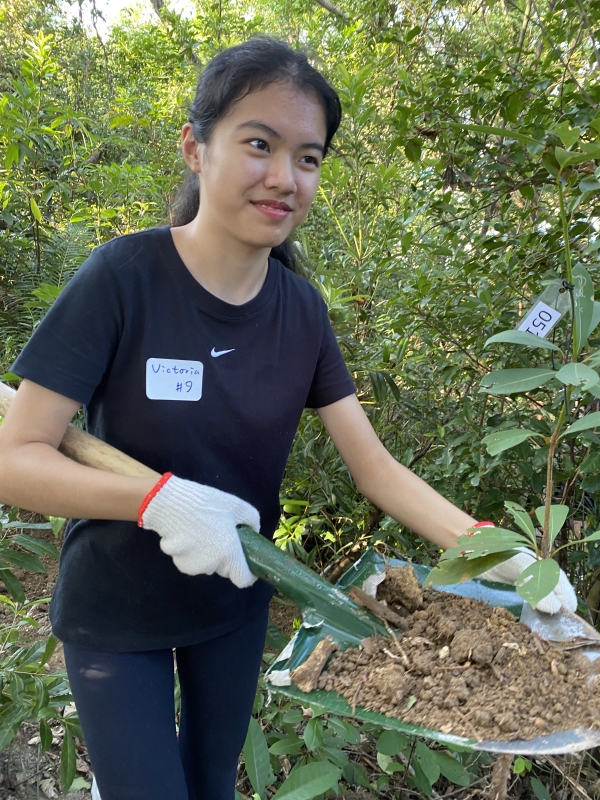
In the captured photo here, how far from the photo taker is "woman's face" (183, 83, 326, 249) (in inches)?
43.6

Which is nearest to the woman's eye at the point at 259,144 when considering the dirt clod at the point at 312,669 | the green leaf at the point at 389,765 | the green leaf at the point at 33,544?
the dirt clod at the point at 312,669

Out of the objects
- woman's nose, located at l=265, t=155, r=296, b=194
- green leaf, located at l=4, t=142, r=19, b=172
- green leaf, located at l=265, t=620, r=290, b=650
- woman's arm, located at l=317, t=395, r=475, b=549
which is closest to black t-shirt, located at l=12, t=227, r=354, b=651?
woman's arm, located at l=317, t=395, r=475, b=549

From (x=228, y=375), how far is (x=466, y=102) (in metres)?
1.26

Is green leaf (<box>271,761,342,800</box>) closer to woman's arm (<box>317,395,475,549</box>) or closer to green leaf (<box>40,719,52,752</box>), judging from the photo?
woman's arm (<box>317,395,475,549</box>)

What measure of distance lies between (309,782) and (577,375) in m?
0.91

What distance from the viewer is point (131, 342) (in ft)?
3.66

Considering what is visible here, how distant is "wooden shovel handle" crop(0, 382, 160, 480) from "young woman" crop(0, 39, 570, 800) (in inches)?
2.3

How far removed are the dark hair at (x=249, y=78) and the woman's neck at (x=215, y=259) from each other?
19 cm

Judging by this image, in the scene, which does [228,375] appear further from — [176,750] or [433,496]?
[176,750]

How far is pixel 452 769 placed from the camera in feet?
4.80

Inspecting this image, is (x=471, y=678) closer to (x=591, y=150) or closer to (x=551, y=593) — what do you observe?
(x=551, y=593)

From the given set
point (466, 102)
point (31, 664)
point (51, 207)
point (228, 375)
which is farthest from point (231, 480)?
point (51, 207)

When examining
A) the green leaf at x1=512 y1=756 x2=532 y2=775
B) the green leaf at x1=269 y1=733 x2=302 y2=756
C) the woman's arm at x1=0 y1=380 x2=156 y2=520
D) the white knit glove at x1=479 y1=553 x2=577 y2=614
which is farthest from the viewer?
the green leaf at x1=512 y1=756 x2=532 y2=775

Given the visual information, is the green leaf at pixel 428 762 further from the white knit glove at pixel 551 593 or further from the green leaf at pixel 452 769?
the white knit glove at pixel 551 593
